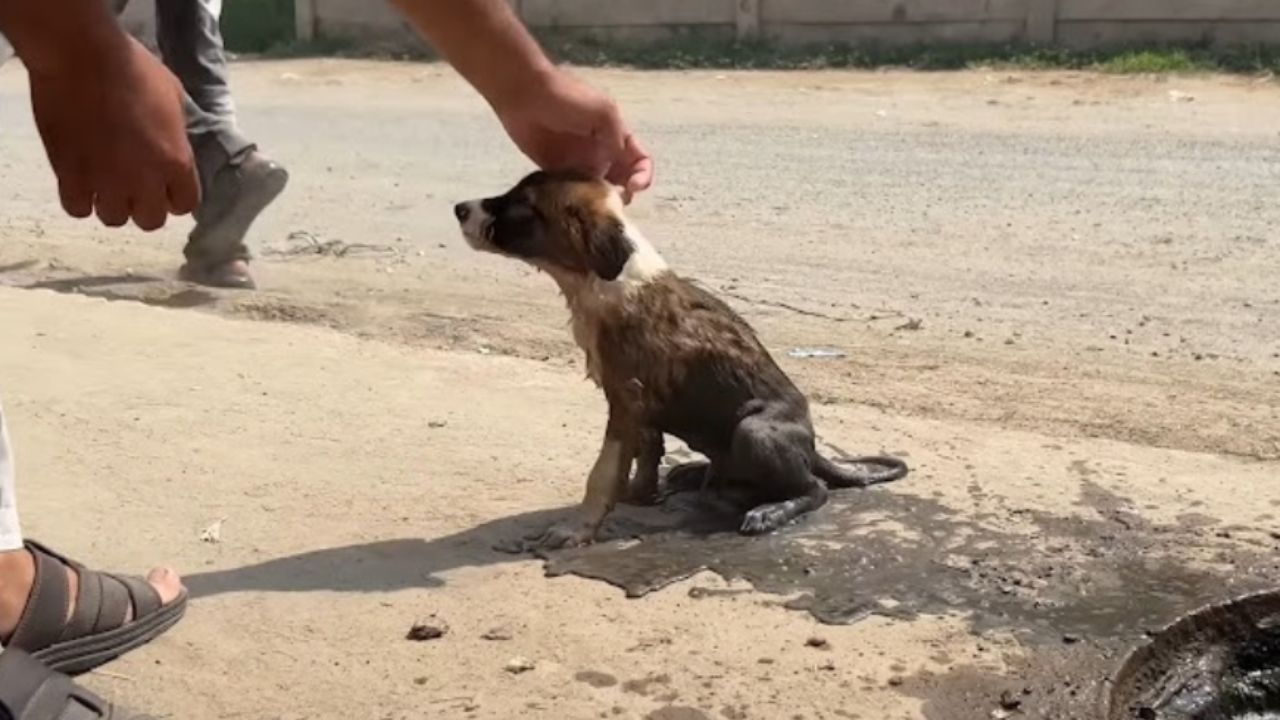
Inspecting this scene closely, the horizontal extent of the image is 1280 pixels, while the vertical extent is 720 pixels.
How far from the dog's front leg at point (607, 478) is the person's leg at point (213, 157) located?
3.88 m

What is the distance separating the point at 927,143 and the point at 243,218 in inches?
223

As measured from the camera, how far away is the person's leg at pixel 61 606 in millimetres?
3436

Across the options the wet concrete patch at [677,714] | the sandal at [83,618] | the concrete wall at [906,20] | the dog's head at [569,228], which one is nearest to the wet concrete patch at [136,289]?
the dog's head at [569,228]

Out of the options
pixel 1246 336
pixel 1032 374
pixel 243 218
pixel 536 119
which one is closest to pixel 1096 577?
pixel 536 119

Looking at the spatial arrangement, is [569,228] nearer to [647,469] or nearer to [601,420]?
[647,469]

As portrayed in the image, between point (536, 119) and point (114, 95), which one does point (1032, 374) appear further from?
point (114, 95)

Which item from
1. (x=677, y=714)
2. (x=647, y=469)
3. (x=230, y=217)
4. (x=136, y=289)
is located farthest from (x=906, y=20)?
(x=677, y=714)

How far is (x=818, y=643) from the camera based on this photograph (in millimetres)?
3615

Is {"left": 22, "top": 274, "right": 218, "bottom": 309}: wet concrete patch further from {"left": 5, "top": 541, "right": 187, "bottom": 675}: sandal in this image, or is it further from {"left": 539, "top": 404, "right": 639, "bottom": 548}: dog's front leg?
{"left": 5, "top": 541, "right": 187, "bottom": 675}: sandal

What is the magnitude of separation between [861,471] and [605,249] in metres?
0.96

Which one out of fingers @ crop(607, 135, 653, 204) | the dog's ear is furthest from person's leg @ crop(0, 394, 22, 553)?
fingers @ crop(607, 135, 653, 204)

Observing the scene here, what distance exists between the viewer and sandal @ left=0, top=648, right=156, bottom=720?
3.01 meters

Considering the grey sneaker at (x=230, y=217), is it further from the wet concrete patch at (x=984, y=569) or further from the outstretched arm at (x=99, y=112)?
the outstretched arm at (x=99, y=112)

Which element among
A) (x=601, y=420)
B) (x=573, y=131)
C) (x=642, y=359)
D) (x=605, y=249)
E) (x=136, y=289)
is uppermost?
(x=573, y=131)
